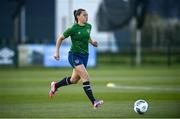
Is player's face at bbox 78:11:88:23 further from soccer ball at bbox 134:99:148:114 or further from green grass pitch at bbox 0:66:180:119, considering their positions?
soccer ball at bbox 134:99:148:114

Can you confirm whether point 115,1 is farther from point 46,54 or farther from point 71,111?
point 71,111

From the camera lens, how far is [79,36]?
54.1 feet

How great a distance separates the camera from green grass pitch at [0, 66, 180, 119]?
15640mm

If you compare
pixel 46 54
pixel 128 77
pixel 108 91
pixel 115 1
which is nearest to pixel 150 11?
pixel 115 1

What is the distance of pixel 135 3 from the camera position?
139 ft

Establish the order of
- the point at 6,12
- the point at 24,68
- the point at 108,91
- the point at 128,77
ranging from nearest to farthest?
the point at 108,91 < the point at 128,77 < the point at 24,68 < the point at 6,12

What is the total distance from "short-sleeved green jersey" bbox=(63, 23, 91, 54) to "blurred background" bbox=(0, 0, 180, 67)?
67.7 feet

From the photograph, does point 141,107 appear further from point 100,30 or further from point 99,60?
point 100,30

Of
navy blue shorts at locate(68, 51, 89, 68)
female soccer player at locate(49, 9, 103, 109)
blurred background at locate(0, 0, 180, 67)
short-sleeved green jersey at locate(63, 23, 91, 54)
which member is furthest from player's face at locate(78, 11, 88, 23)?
blurred background at locate(0, 0, 180, 67)

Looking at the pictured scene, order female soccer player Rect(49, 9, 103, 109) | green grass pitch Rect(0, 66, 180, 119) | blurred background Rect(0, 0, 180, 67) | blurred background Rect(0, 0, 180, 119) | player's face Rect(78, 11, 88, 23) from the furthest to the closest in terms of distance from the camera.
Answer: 1. blurred background Rect(0, 0, 180, 67)
2. blurred background Rect(0, 0, 180, 119)
3. female soccer player Rect(49, 9, 103, 109)
4. player's face Rect(78, 11, 88, 23)
5. green grass pitch Rect(0, 66, 180, 119)

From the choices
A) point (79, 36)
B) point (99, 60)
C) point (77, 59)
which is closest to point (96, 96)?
point (77, 59)

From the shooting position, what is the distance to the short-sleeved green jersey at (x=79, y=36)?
54.1 ft

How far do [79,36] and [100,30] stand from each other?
95.9 ft

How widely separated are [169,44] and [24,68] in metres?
8.90
